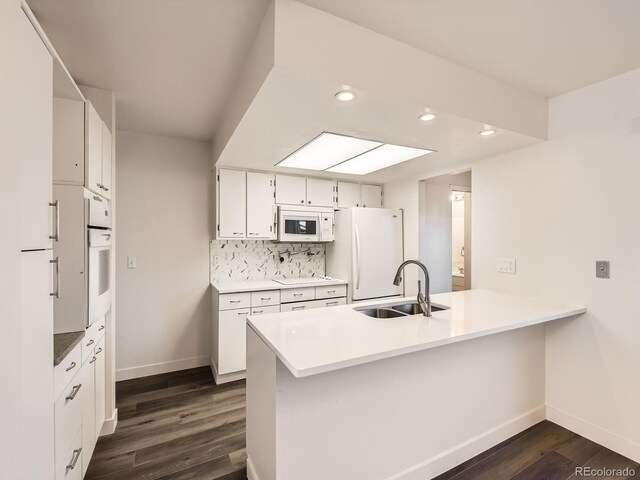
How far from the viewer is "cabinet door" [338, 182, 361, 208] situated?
149 inches

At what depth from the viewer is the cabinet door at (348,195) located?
12.5 ft

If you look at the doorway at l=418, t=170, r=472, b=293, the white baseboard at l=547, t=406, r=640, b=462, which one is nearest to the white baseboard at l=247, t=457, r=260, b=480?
the white baseboard at l=547, t=406, r=640, b=462

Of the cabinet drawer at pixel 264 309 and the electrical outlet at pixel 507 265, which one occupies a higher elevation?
the electrical outlet at pixel 507 265

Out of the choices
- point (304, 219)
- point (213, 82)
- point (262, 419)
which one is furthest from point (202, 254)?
point (262, 419)

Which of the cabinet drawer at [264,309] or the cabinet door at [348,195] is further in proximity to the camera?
the cabinet door at [348,195]

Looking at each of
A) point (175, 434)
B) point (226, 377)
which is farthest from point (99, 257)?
point (226, 377)

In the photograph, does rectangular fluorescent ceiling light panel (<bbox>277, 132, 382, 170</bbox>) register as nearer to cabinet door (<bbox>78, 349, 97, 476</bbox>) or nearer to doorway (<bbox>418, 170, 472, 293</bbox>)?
doorway (<bbox>418, 170, 472, 293</bbox>)

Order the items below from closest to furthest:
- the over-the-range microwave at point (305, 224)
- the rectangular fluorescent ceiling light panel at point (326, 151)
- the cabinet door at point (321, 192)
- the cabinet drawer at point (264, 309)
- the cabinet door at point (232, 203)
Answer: the rectangular fluorescent ceiling light panel at point (326, 151)
the cabinet drawer at point (264, 309)
the cabinet door at point (232, 203)
the over-the-range microwave at point (305, 224)
the cabinet door at point (321, 192)

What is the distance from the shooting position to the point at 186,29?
1.60m

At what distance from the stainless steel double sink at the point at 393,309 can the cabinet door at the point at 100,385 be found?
1795mm

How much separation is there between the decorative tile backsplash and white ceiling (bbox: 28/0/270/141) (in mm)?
1576

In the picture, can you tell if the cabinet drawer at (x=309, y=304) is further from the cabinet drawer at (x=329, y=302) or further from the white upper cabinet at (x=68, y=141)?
the white upper cabinet at (x=68, y=141)

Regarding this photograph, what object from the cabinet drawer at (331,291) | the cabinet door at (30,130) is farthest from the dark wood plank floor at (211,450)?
the cabinet door at (30,130)

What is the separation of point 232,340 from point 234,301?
1.29 ft
